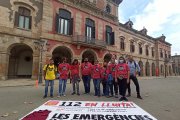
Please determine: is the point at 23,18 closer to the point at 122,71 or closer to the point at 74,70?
the point at 74,70

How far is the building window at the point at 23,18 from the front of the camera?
51.1 ft

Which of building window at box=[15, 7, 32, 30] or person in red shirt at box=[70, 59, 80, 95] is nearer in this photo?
person in red shirt at box=[70, 59, 80, 95]

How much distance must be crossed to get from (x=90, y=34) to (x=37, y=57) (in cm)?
812

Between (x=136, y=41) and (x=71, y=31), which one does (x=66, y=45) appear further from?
(x=136, y=41)

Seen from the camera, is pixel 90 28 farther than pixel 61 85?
Yes

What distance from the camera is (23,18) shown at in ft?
52.6

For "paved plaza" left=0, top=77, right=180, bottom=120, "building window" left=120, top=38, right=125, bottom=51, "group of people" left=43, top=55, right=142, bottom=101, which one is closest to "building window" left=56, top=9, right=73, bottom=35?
"group of people" left=43, top=55, right=142, bottom=101

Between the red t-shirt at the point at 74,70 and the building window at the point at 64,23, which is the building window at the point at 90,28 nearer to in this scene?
the building window at the point at 64,23

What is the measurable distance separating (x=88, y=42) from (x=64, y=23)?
149 inches

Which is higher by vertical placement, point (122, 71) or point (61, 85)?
point (122, 71)

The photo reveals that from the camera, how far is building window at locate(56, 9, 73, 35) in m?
17.9

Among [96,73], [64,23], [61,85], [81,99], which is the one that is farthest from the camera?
[64,23]

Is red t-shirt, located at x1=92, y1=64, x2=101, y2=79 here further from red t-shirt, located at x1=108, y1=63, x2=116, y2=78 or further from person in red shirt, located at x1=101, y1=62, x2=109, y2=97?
red t-shirt, located at x1=108, y1=63, x2=116, y2=78

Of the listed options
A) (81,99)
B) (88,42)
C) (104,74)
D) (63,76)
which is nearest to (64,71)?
(63,76)
